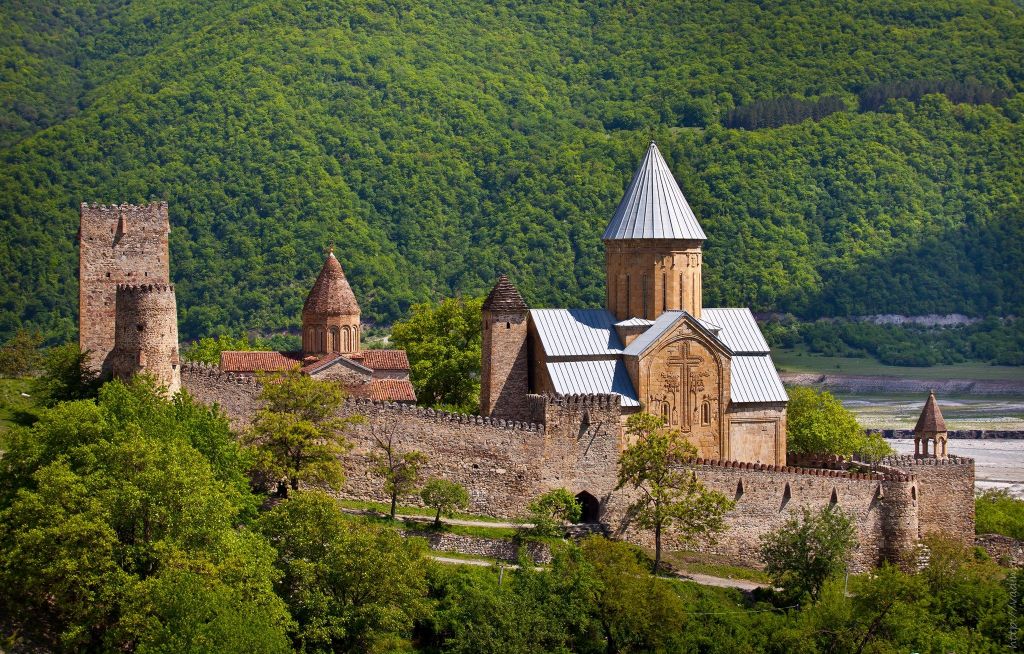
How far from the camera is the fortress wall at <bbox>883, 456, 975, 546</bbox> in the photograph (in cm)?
3969

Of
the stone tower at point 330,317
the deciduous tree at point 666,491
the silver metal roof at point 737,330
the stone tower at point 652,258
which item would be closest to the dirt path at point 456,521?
the deciduous tree at point 666,491

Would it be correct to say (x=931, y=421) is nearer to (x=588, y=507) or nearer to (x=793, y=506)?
(x=793, y=506)

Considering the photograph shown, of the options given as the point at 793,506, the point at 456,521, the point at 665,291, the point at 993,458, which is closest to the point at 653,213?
the point at 665,291

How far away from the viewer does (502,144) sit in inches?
3391

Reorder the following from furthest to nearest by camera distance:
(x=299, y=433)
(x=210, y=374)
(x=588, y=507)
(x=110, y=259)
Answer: (x=110, y=259) < (x=588, y=507) < (x=210, y=374) < (x=299, y=433)

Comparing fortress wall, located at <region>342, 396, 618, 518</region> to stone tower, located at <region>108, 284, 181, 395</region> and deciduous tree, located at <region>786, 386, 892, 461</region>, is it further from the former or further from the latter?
deciduous tree, located at <region>786, 386, 892, 461</region>

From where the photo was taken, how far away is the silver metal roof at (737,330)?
41812 millimetres

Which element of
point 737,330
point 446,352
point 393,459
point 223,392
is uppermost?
point 737,330

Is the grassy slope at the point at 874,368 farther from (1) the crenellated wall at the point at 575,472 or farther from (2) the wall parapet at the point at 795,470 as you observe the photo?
(1) the crenellated wall at the point at 575,472

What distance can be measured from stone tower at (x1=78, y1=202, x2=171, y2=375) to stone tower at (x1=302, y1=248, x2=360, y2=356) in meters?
7.53

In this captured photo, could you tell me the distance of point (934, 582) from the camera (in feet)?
120

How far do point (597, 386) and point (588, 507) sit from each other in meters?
3.42

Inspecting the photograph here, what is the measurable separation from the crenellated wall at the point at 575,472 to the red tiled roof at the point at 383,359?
7.58 meters

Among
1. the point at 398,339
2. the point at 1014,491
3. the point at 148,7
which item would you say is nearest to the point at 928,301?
the point at 1014,491
